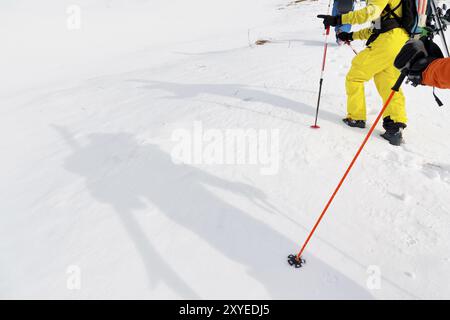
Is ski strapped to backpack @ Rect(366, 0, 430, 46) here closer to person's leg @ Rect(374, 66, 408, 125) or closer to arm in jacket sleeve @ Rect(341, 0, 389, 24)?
arm in jacket sleeve @ Rect(341, 0, 389, 24)

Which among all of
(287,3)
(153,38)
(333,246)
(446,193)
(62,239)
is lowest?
(62,239)

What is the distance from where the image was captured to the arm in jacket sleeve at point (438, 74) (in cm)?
266

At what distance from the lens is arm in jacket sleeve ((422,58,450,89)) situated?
2660mm

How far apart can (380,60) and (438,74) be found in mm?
1821

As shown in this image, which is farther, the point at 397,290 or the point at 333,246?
the point at 333,246

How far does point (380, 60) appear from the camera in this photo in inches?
173

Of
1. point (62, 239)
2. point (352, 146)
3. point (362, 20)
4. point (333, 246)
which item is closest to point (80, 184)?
point (62, 239)

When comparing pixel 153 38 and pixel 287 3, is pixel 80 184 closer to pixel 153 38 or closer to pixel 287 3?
pixel 153 38

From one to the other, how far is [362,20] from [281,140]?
174 cm

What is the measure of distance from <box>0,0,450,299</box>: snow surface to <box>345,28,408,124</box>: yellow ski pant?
350mm

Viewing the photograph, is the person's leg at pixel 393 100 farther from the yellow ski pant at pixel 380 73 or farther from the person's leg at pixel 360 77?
the person's leg at pixel 360 77

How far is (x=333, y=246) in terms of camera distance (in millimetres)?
3039

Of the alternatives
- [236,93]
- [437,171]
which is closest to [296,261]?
[437,171]

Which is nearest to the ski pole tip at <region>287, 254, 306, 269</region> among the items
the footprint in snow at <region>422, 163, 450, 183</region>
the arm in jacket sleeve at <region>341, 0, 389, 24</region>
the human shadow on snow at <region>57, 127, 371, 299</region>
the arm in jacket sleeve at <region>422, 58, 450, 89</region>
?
the human shadow on snow at <region>57, 127, 371, 299</region>
